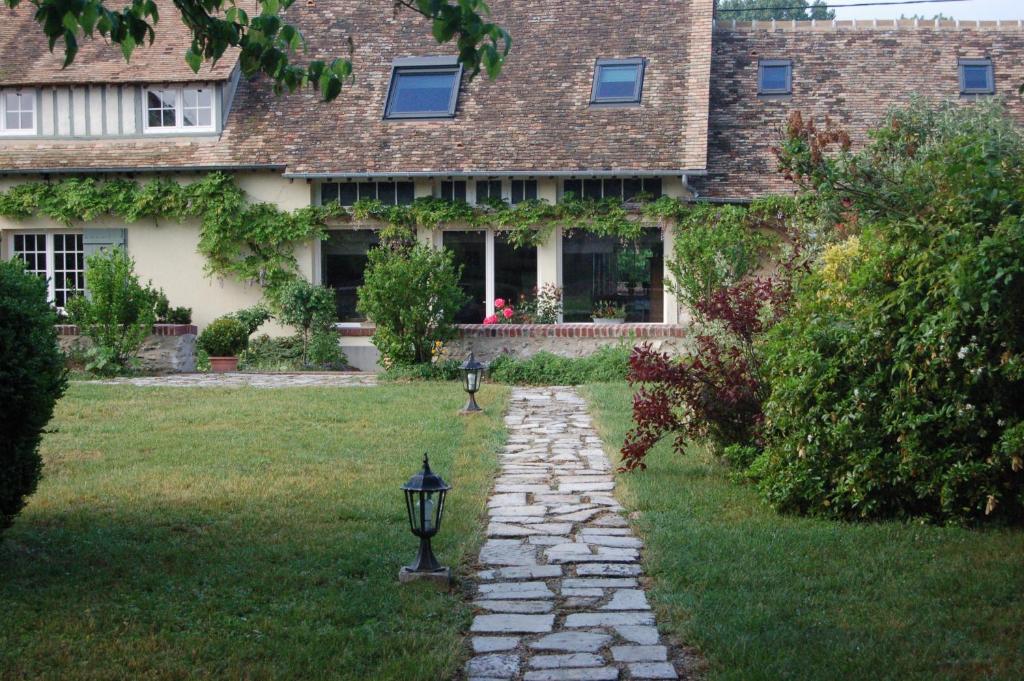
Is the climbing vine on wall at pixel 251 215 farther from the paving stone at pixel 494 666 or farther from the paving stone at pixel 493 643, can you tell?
the paving stone at pixel 494 666

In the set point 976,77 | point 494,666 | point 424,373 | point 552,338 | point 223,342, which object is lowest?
point 494,666

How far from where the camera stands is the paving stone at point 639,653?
5027mm

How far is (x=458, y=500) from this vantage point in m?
8.30

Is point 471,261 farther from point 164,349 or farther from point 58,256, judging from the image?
point 58,256

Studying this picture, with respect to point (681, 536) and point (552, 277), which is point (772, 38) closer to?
point (552, 277)

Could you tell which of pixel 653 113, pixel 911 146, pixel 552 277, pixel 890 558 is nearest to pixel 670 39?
pixel 653 113

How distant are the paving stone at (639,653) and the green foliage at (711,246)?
1110 cm

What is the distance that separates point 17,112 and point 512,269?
9569 mm

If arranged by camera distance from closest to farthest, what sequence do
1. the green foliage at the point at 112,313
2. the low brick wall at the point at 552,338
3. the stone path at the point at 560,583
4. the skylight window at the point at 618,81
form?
the stone path at the point at 560,583 < the green foliage at the point at 112,313 < the low brick wall at the point at 552,338 < the skylight window at the point at 618,81

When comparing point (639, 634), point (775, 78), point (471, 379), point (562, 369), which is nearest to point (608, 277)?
point (562, 369)

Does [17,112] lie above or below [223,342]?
above

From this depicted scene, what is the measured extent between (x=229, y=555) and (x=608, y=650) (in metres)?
2.61

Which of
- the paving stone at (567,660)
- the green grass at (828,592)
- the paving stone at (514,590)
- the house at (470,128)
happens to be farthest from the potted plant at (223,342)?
the paving stone at (567,660)

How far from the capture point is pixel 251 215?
66.0 ft
